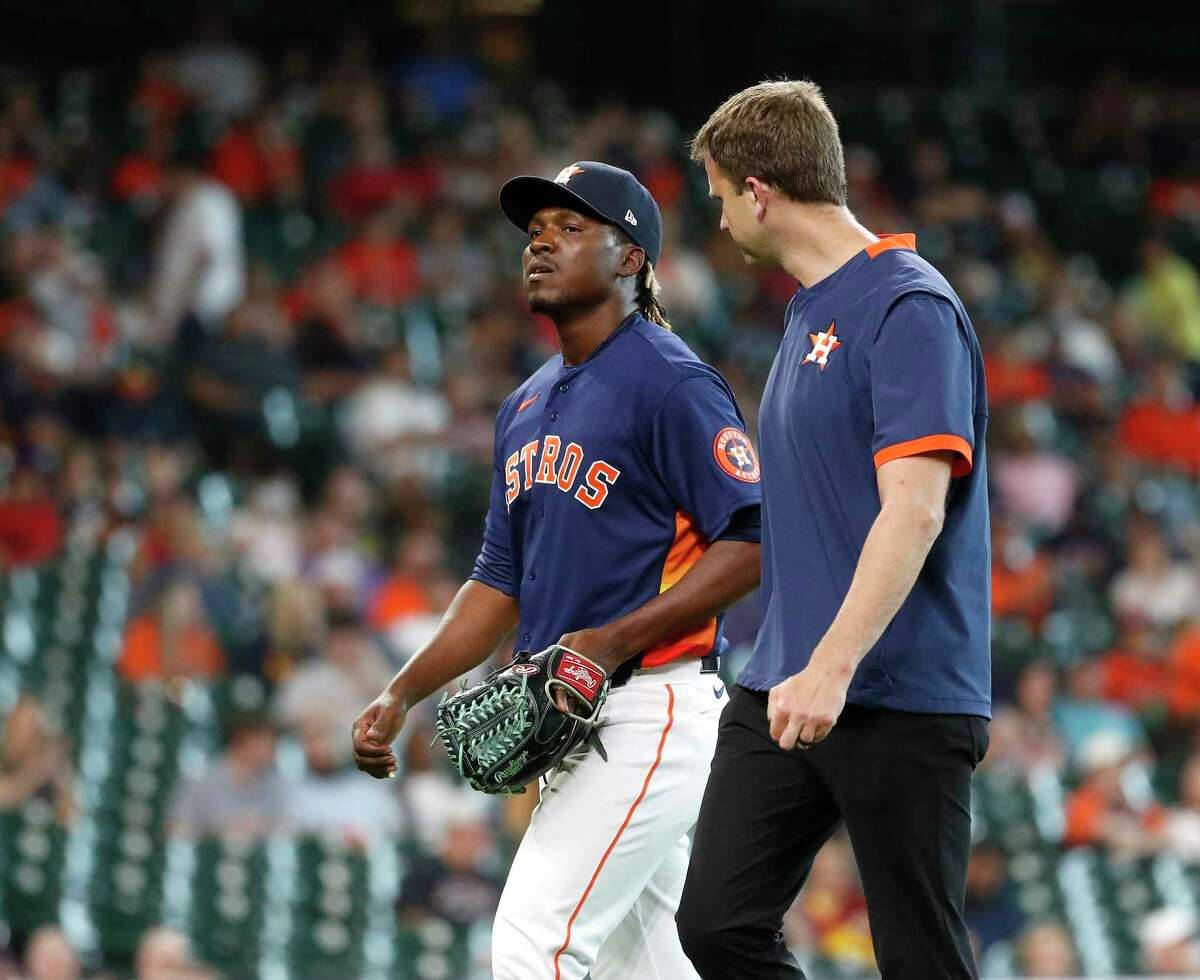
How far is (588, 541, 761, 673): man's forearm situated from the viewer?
3.40 meters

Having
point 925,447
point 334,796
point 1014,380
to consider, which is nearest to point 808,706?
point 925,447

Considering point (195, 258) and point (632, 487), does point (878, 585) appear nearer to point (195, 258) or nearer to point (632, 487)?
point (632, 487)

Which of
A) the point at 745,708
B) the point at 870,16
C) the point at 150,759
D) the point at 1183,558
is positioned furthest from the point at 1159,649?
the point at 870,16

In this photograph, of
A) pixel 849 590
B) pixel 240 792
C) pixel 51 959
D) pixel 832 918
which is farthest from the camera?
pixel 240 792

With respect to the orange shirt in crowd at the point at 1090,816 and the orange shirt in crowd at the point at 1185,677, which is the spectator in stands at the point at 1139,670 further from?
the orange shirt in crowd at the point at 1090,816

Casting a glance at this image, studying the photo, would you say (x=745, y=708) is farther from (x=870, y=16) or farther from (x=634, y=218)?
(x=870, y=16)

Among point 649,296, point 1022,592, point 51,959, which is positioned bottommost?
point 1022,592

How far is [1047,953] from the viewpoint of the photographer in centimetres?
701

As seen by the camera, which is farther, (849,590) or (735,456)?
(735,456)

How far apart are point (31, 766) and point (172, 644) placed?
121 centimetres

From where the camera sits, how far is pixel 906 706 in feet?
9.29

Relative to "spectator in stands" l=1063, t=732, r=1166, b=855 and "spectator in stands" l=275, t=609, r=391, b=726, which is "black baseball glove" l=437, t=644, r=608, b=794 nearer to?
"spectator in stands" l=275, t=609, r=391, b=726

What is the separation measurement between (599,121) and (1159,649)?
5.50 metres

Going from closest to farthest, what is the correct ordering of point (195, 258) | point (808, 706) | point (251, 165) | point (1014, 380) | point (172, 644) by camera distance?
point (808, 706) < point (172, 644) < point (195, 258) < point (251, 165) < point (1014, 380)
